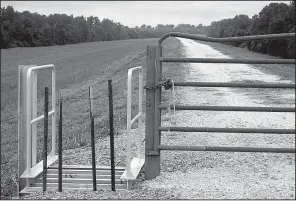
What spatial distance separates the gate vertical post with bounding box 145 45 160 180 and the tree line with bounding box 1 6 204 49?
240 ft

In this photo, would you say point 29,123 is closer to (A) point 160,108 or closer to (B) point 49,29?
(A) point 160,108

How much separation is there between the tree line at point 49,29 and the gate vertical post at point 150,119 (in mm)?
73005

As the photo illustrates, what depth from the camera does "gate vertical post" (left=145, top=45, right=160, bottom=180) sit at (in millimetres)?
5664

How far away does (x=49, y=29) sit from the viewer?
4021 inches

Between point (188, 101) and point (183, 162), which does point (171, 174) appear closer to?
point (183, 162)

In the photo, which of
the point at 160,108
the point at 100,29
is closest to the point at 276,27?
the point at 160,108

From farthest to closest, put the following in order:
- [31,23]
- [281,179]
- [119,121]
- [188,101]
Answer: [31,23]
[188,101]
[119,121]
[281,179]

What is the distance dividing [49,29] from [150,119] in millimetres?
99710

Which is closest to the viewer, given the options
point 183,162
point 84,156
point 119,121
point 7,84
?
point 183,162

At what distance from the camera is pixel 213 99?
1489 centimetres

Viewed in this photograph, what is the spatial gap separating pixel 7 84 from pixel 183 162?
29.5 metres

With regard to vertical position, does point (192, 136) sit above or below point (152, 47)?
below

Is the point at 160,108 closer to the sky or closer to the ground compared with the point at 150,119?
closer to the sky

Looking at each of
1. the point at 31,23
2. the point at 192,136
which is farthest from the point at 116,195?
the point at 31,23
